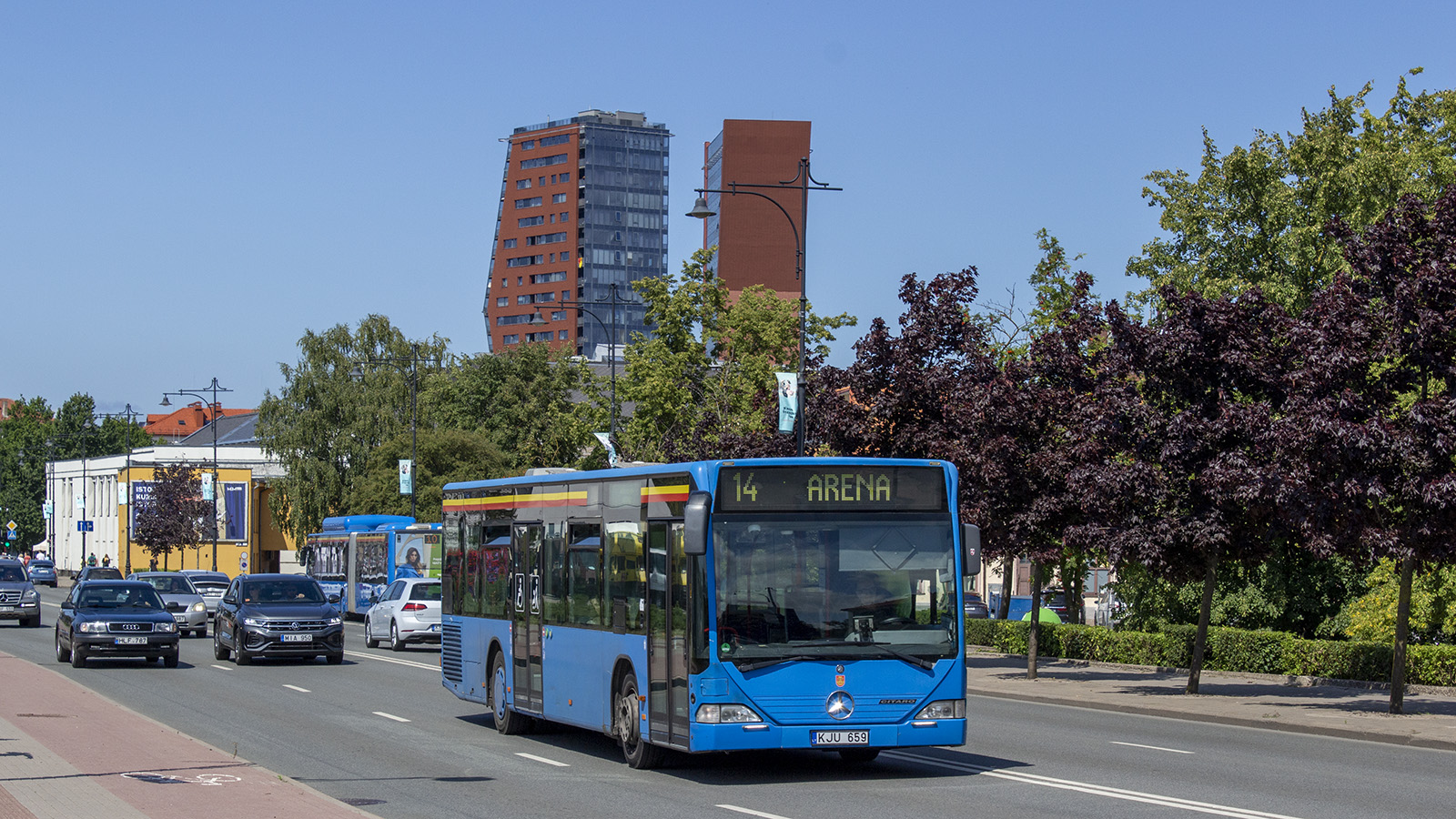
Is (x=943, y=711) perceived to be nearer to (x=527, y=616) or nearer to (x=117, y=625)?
(x=527, y=616)

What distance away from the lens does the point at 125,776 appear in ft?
42.6

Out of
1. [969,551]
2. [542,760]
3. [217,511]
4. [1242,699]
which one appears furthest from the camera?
[217,511]

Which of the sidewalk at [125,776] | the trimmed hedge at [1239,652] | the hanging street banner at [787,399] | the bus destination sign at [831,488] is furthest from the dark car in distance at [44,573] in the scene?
the bus destination sign at [831,488]

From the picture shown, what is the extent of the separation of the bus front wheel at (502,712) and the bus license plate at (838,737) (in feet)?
18.4

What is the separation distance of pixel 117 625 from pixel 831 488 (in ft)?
67.5

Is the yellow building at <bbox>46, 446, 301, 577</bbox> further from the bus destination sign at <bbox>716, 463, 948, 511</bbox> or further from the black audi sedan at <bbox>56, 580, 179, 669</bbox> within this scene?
the bus destination sign at <bbox>716, 463, 948, 511</bbox>

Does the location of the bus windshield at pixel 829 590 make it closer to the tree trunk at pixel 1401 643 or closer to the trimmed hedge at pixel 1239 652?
the tree trunk at pixel 1401 643

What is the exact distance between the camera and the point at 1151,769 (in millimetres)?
14594

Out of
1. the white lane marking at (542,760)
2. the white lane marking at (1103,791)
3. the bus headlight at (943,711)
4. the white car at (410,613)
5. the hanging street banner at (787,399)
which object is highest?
the hanging street banner at (787,399)

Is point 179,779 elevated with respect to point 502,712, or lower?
A: elevated

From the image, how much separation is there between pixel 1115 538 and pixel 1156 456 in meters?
1.38

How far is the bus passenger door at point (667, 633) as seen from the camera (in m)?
13.3

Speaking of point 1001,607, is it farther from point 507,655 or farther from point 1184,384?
point 507,655

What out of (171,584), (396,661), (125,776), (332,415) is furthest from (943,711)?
(332,415)
